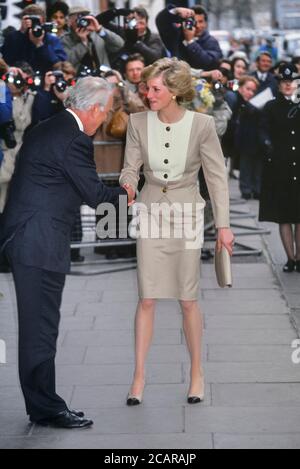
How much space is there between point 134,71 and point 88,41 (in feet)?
2.57

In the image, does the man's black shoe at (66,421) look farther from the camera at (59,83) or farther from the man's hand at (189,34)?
the man's hand at (189,34)

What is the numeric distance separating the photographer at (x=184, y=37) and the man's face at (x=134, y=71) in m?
0.47

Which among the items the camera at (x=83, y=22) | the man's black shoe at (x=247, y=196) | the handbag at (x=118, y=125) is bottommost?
the man's black shoe at (x=247, y=196)

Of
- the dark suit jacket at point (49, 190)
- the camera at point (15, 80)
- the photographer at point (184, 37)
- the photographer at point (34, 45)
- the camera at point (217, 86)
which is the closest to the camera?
the dark suit jacket at point (49, 190)

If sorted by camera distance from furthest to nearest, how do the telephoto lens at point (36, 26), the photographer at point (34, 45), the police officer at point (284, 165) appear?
1. the photographer at point (34, 45)
2. the telephoto lens at point (36, 26)
3. the police officer at point (284, 165)

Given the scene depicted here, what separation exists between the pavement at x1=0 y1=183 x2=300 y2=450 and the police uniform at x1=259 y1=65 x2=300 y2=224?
67cm

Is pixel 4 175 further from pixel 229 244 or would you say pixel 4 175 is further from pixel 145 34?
pixel 229 244

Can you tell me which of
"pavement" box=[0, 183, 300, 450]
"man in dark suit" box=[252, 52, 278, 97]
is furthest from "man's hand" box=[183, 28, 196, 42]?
"man in dark suit" box=[252, 52, 278, 97]

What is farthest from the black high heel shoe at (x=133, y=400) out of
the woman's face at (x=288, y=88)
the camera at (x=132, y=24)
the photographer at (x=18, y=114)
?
the camera at (x=132, y=24)

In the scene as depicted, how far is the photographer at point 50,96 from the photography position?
1073 cm

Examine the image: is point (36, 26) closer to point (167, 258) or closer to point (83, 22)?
point (83, 22)

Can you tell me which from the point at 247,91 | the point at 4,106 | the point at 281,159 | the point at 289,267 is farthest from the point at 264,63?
the point at 4,106

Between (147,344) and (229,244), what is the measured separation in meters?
0.77

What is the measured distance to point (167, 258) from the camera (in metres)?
6.54
